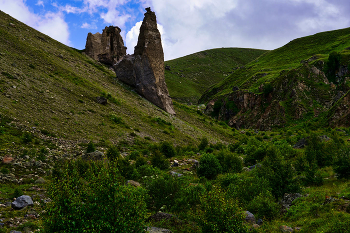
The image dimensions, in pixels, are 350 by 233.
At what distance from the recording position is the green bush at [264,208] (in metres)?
9.14

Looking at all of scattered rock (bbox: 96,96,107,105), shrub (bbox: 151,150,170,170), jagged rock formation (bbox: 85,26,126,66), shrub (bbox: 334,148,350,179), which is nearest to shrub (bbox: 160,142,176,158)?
shrub (bbox: 151,150,170,170)

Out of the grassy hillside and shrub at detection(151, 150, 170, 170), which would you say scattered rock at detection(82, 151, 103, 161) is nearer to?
shrub at detection(151, 150, 170, 170)

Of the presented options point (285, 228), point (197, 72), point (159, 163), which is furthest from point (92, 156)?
point (197, 72)

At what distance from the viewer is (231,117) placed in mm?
61438

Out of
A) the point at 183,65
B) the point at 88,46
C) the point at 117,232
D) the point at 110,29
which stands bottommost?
the point at 117,232

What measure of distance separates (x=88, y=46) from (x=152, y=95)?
29281 millimetres

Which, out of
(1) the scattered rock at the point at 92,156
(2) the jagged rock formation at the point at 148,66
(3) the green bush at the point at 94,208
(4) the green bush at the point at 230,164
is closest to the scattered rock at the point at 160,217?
(3) the green bush at the point at 94,208

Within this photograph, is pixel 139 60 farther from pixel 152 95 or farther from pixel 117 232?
pixel 117 232

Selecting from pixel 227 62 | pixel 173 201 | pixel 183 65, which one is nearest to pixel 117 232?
pixel 173 201

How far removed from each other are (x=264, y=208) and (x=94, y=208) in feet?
23.7

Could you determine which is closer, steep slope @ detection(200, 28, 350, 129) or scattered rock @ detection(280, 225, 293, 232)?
scattered rock @ detection(280, 225, 293, 232)

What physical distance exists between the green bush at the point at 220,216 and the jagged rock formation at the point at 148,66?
29150 mm

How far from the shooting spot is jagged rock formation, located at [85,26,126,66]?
54000 millimetres

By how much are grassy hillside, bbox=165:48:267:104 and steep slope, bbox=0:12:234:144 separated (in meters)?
76.1
